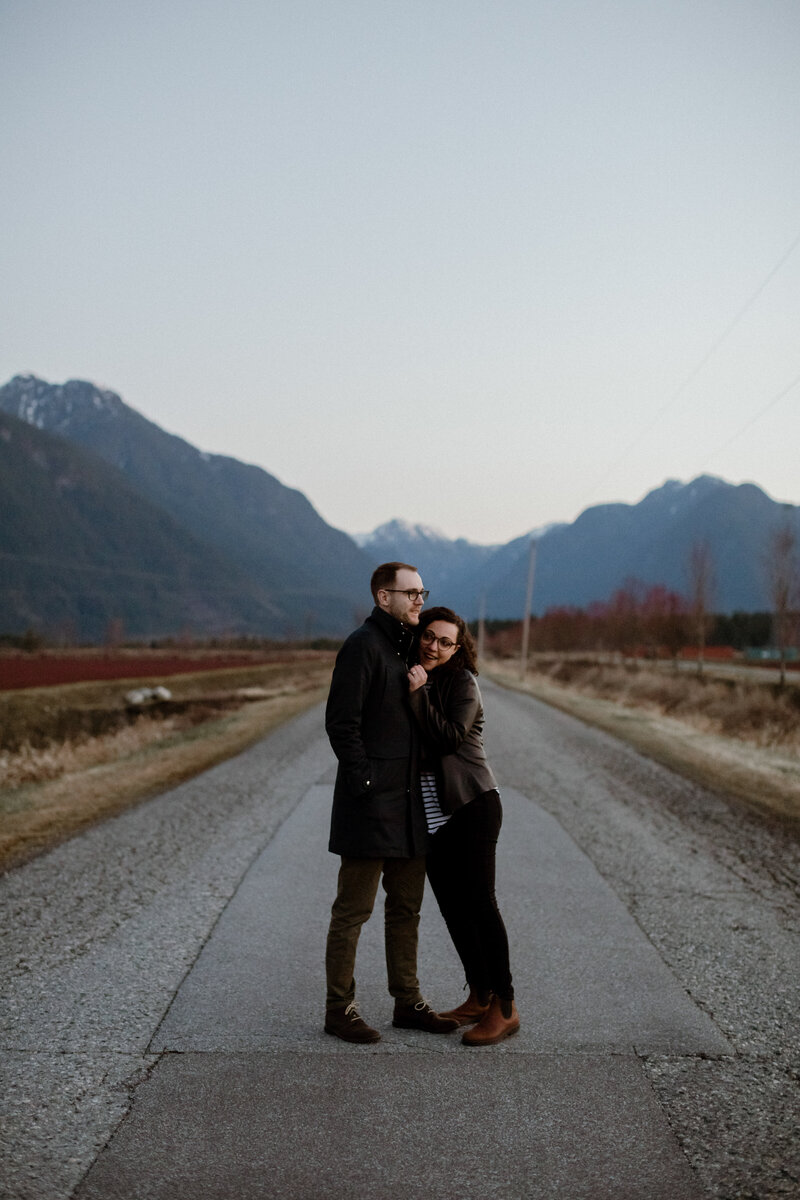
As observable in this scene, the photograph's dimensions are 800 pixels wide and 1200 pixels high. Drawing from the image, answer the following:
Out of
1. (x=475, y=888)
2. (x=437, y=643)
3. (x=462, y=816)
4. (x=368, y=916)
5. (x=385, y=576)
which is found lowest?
(x=368, y=916)

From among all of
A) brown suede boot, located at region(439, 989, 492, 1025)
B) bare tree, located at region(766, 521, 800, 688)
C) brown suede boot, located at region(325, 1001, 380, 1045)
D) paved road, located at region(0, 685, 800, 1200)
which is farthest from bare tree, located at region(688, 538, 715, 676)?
brown suede boot, located at region(325, 1001, 380, 1045)

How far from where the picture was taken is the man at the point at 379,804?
4234 millimetres

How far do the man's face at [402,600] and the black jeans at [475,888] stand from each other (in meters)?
0.92

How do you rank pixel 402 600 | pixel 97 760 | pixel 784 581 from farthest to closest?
pixel 784 581, pixel 97 760, pixel 402 600

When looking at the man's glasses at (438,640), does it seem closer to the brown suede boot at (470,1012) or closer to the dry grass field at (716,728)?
the brown suede boot at (470,1012)

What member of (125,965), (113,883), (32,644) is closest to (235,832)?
(113,883)

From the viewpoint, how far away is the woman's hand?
4.27 metres

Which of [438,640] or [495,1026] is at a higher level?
[438,640]

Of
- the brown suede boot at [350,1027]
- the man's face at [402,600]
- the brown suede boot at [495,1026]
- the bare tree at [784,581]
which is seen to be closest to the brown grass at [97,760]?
the brown suede boot at [350,1027]

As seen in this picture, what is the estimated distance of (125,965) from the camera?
5.16 m

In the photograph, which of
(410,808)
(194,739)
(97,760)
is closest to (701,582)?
(194,739)

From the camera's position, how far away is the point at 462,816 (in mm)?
4441

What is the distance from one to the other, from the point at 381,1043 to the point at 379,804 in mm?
1091

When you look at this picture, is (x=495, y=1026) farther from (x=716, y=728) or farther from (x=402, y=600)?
(x=716, y=728)
